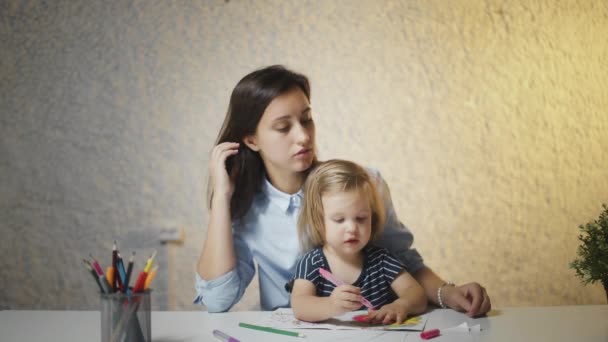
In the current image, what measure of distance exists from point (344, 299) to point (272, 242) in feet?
1.15

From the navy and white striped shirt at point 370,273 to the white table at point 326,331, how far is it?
0.32 ft

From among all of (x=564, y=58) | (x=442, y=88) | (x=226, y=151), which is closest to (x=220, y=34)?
(x=442, y=88)

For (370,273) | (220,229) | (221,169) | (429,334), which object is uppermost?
(221,169)

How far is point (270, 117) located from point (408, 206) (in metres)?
0.91

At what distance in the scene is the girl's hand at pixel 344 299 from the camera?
1.05 m

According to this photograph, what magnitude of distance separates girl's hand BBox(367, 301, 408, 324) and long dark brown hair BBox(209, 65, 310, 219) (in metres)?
0.42

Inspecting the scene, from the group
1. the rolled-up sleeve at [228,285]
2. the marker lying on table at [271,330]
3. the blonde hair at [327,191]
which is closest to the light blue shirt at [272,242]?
the rolled-up sleeve at [228,285]

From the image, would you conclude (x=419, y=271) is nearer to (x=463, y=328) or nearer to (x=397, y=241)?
(x=397, y=241)

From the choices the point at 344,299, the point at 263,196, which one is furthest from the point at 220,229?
the point at 344,299

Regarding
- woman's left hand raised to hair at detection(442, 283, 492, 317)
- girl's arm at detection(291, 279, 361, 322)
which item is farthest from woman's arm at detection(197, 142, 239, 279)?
woman's left hand raised to hair at detection(442, 283, 492, 317)

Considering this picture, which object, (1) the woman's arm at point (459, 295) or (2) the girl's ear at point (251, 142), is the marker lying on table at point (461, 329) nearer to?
(1) the woman's arm at point (459, 295)

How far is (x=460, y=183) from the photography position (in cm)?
209

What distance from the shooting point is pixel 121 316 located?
35.3 inches

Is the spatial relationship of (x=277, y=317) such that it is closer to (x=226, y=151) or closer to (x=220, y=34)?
(x=226, y=151)
